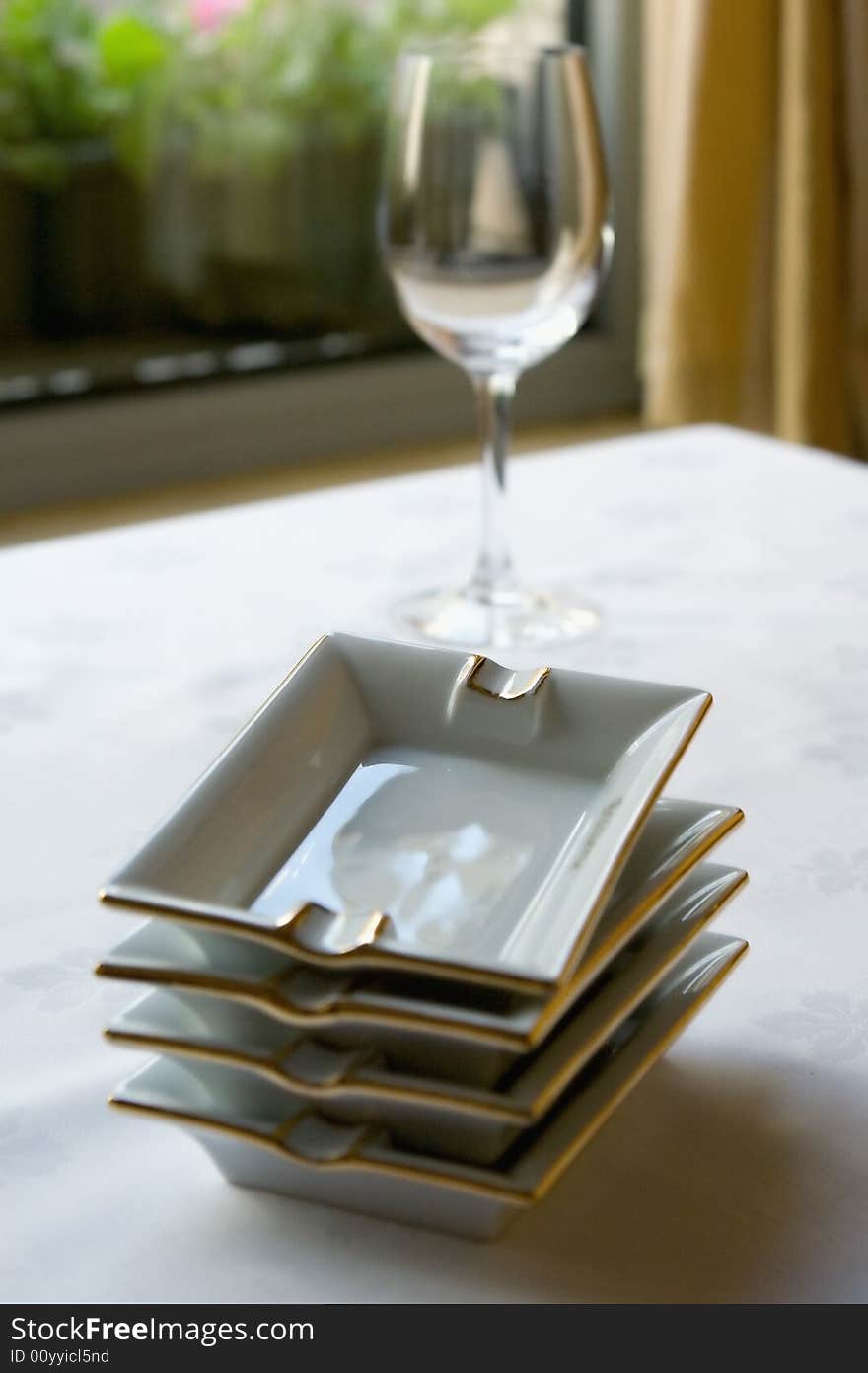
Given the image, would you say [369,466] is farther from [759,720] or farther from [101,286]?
[759,720]

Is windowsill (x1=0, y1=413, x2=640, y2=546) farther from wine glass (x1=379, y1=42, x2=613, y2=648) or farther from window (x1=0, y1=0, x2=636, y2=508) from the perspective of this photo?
wine glass (x1=379, y1=42, x2=613, y2=648)

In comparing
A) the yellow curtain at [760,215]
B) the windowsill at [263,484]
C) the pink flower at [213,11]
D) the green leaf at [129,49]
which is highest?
the pink flower at [213,11]

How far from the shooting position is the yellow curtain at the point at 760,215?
7.88 feet

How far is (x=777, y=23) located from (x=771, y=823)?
214 cm

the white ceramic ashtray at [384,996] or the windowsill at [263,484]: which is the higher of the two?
the white ceramic ashtray at [384,996]

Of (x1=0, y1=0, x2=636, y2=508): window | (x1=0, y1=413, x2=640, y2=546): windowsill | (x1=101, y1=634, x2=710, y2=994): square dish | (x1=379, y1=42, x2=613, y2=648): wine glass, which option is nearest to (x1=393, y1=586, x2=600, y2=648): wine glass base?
(x1=379, y1=42, x2=613, y2=648): wine glass

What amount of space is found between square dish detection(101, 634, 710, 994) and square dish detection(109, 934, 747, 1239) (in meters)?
0.04

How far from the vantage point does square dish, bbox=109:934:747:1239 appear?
36 centimetres

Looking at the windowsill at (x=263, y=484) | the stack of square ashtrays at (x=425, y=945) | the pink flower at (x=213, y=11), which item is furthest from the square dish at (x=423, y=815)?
the pink flower at (x=213, y=11)

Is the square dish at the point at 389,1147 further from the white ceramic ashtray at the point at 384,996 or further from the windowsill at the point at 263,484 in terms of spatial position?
the windowsill at the point at 263,484

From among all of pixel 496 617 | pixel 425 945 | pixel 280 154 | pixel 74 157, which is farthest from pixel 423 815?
pixel 280 154

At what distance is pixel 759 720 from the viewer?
0.68m

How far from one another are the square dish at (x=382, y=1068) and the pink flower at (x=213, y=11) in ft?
7.42

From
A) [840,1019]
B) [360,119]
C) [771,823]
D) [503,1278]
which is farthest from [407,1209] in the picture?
[360,119]
